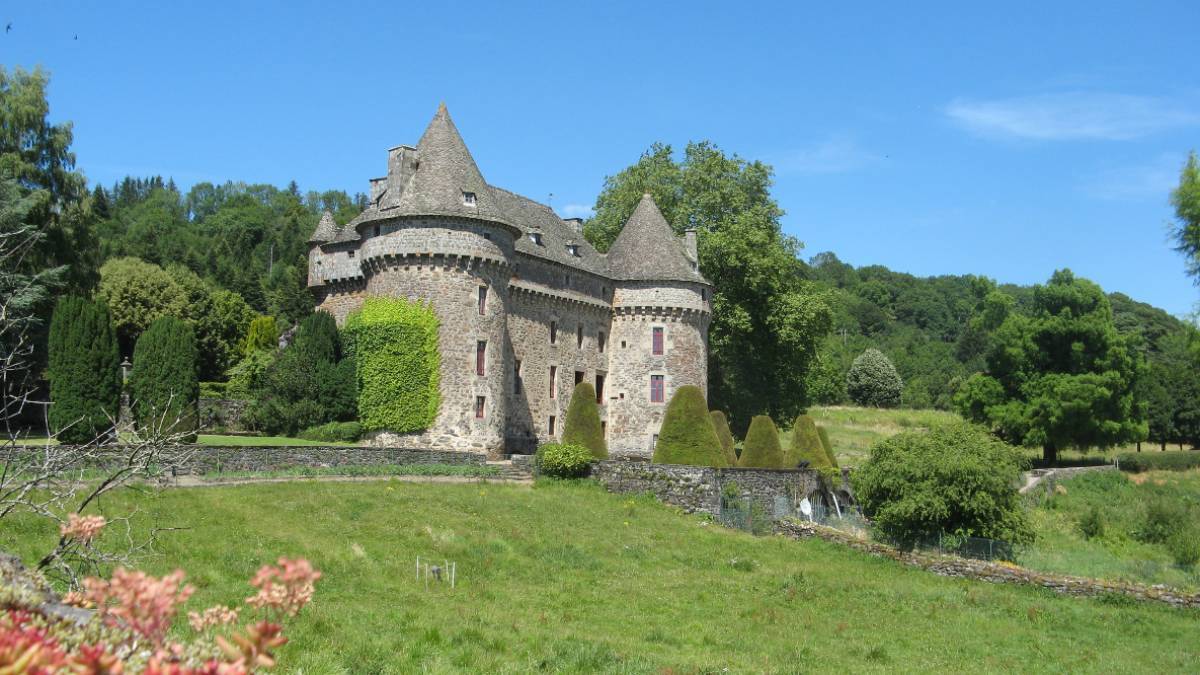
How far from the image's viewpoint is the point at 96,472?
909 inches

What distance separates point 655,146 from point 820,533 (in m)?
33.9

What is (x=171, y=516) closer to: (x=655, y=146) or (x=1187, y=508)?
(x=1187, y=508)

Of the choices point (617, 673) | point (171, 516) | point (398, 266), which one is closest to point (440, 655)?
point (617, 673)

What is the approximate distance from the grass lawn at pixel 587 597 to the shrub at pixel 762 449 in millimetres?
9121

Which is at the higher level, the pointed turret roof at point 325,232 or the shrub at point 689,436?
the pointed turret roof at point 325,232

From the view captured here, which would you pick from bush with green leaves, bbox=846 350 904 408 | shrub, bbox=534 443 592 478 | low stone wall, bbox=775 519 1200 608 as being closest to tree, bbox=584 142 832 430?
shrub, bbox=534 443 592 478

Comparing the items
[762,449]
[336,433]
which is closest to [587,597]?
[762,449]

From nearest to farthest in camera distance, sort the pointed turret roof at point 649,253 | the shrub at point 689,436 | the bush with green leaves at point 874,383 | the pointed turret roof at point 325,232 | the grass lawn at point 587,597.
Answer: the grass lawn at point 587,597 → the shrub at point 689,436 → the pointed turret roof at point 325,232 → the pointed turret roof at point 649,253 → the bush with green leaves at point 874,383

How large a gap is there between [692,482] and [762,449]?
678 cm

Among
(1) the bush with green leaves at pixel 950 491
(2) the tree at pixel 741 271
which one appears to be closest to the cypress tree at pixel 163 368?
(1) the bush with green leaves at pixel 950 491

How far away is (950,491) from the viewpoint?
2823 cm

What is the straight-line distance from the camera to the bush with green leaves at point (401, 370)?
37594mm

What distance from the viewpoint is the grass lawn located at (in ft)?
45.1

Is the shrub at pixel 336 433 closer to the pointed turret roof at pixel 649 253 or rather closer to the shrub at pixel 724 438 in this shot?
the shrub at pixel 724 438
